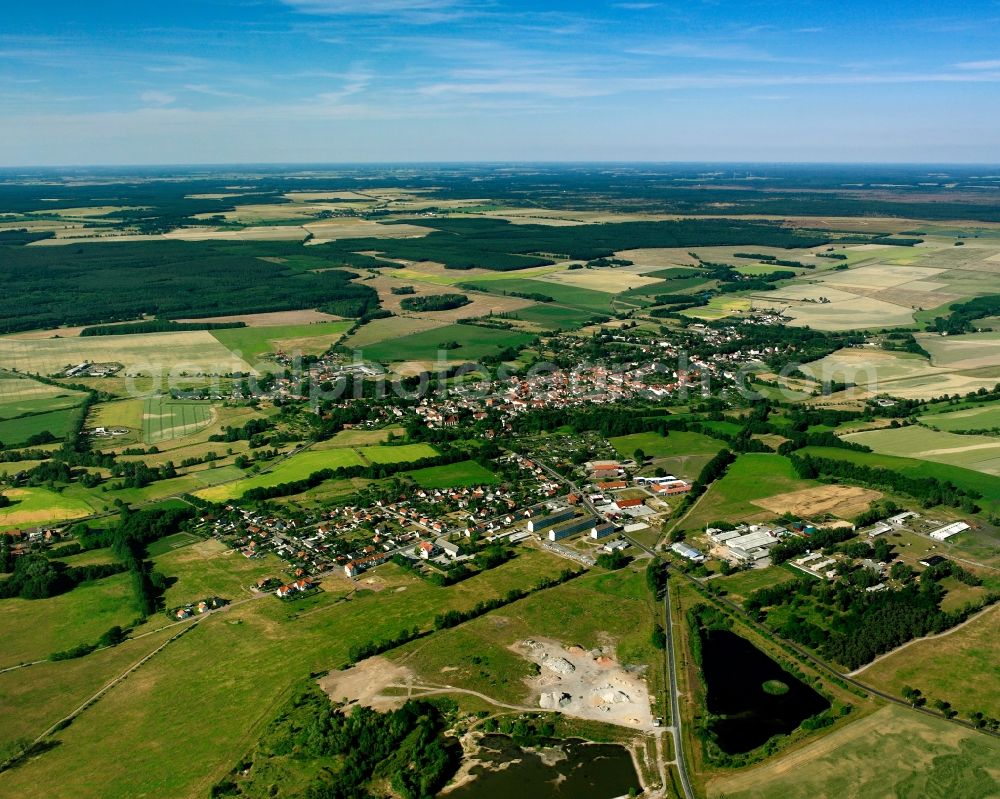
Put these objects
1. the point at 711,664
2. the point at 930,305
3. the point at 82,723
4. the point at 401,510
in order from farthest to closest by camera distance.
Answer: the point at 930,305, the point at 401,510, the point at 711,664, the point at 82,723

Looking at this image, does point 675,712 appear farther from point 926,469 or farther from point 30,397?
point 30,397

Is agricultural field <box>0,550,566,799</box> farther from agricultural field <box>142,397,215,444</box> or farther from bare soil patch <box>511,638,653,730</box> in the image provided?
agricultural field <box>142,397,215,444</box>

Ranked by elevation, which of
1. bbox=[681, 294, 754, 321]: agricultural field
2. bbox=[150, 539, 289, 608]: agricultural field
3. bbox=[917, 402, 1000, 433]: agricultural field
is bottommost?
bbox=[150, 539, 289, 608]: agricultural field

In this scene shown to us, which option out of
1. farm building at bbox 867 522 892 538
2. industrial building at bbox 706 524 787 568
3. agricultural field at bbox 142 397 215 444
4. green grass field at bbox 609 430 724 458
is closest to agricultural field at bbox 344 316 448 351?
agricultural field at bbox 142 397 215 444

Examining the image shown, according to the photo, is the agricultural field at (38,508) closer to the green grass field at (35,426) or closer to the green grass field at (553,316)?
the green grass field at (35,426)

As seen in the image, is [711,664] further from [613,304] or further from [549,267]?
[549,267]

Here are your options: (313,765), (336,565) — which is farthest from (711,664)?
(336,565)
